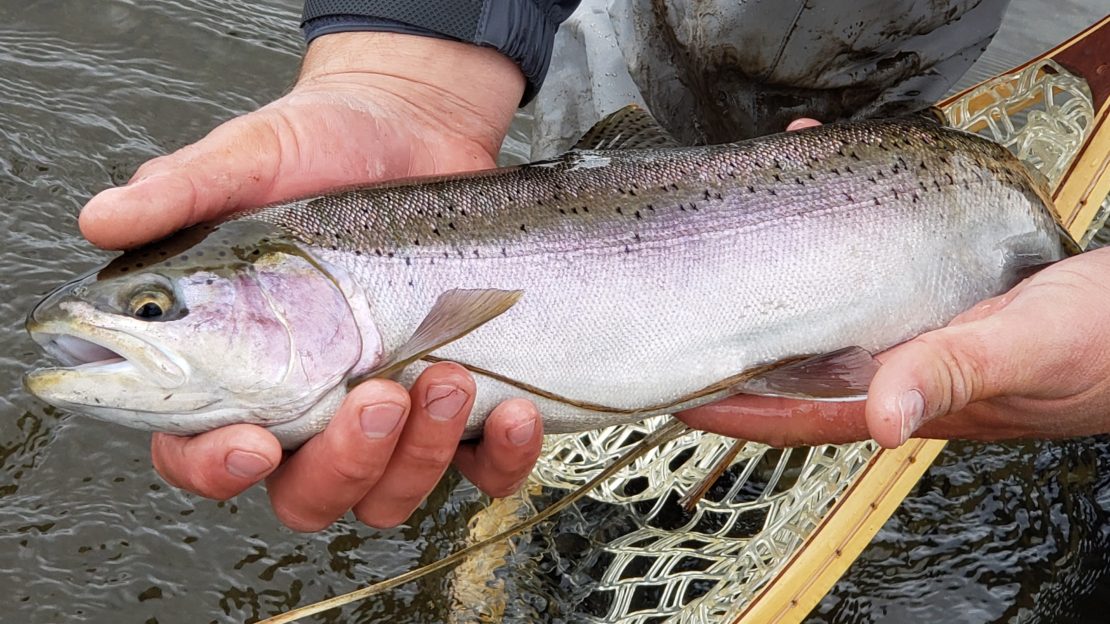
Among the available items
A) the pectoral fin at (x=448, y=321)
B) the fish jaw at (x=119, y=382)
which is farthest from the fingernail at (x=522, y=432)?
the fish jaw at (x=119, y=382)

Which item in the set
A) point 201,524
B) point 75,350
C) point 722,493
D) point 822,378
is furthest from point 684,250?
point 201,524

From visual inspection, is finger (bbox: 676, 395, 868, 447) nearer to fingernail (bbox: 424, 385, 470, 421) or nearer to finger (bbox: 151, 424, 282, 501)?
fingernail (bbox: 424, 385, 470, 421)

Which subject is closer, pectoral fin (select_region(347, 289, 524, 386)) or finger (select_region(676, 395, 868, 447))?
pectoral fin (select_region(347, 289, 524, 386))

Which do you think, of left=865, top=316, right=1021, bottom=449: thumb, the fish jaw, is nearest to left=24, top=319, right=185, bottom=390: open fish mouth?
the fish jaw

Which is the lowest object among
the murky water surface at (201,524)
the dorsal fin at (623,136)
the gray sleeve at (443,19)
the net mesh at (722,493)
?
the murky water surface at (201,524)

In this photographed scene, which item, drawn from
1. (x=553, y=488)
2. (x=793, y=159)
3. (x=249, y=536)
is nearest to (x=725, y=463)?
(x=553, y=488)

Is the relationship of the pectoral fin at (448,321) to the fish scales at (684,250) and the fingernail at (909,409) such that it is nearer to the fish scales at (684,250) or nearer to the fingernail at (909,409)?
the fish scales at (684,250)

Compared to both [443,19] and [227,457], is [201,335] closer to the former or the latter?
[227,457]
